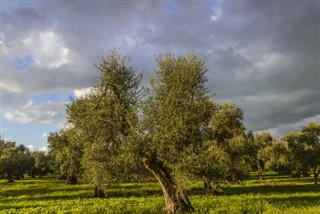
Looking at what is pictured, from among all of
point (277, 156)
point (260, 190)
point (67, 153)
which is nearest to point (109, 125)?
point (67, 153)

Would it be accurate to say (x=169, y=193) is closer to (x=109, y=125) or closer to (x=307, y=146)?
(x=109, y=125)

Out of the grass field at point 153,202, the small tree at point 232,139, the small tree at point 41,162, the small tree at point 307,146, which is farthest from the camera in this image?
the small tree at point 41,162

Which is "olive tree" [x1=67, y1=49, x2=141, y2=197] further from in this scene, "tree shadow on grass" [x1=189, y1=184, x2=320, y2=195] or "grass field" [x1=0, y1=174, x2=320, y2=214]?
"tree shadow on grass" [x1=189, y1=184, x2=320, y2=195]

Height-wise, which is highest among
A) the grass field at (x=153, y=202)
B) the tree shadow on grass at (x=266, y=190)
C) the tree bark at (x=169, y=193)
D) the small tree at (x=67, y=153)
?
the small tree at (x=67, y=153)

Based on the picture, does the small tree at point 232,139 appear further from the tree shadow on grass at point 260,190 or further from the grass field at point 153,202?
the grass field at point 153,202

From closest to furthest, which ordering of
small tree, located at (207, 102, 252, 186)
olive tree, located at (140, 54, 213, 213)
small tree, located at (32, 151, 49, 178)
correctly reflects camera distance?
olive tree, located at (140, 54, 213, 213)
small tree, located at (207, 102, 252, 186)
small tree, located at (32, 151, 49, 178)

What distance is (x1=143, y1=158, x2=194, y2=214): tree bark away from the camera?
1068 inches

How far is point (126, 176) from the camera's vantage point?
92.8 ft

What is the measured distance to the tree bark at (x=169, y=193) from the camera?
89.0 ft

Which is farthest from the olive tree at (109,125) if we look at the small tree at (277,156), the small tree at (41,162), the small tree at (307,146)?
the small tree at (41,162)

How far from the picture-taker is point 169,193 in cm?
2752

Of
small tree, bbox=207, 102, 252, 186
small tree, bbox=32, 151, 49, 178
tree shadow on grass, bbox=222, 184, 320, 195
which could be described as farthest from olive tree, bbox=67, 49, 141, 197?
small tree, bbox=32, 151, 49, 178

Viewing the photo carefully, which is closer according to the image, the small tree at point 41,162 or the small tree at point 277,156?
the small tree at point 277,156

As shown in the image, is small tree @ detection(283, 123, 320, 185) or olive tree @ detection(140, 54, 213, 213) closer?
olive tree @ detection(140, 54, 213, 213)
